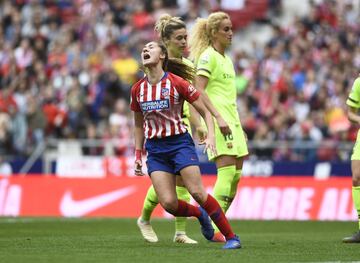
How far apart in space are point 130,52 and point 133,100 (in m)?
16.0

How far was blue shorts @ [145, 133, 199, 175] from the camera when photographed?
1064cm

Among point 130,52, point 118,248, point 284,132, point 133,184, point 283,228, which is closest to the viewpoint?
point 118,248

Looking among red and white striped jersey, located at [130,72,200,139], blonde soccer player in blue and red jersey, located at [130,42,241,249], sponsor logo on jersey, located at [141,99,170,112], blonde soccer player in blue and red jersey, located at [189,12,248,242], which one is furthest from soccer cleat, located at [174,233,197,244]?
sponsor logo on jersey, located at [141,99,170,112]

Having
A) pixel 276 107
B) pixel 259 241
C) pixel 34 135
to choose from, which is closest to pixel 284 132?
pixel 276 107

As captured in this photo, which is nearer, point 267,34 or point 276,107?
point 276,107

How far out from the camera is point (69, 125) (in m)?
24.4

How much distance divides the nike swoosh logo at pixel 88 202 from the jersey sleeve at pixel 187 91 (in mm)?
9936

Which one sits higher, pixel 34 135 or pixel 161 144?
pixel 161 144

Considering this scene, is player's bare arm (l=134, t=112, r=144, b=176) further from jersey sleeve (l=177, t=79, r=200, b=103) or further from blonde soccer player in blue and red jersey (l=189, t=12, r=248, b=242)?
blonde soccer player in blue and red jersey (l=189, t=12, r=248, b=242)

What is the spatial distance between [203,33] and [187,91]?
2003 mm

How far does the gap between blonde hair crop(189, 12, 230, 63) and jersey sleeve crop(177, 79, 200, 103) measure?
1782 mm

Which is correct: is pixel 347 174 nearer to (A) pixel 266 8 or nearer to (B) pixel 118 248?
(A) pixel 266 8

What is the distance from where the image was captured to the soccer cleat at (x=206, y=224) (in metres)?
11.4

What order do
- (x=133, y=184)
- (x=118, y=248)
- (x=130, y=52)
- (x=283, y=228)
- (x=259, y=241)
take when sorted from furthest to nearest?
(x=130, y=52)
(x=133, y=184)
(x=283, y=228)
(x=259, y=241)
(x=118, y=248)
